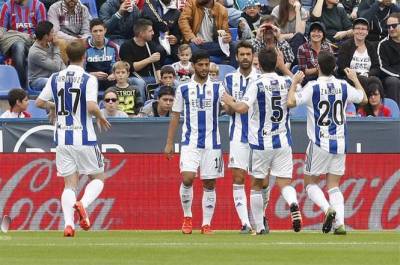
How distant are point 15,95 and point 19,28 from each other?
3289 millimetres

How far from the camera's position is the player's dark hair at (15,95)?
Answer: 63.8ft

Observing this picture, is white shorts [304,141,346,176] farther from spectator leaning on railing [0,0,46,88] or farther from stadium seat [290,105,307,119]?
spectator leaning on railing [0,0,46,88]

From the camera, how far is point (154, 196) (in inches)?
Answer: 751

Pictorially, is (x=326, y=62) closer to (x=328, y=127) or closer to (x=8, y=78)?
(x=328, y=127)

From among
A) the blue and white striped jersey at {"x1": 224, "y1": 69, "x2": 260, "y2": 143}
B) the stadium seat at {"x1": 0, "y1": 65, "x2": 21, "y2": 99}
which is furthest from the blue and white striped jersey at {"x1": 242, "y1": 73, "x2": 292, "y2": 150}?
the stadium seat at {"x1": 0, "y1": 65, "x2": 21, "y2": 99}

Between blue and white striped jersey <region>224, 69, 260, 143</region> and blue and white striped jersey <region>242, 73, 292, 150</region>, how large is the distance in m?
0.51

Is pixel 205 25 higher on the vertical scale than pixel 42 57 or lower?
higher

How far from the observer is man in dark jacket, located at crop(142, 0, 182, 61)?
23.0 metres

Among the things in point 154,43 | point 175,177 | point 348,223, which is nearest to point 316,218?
point 348,223

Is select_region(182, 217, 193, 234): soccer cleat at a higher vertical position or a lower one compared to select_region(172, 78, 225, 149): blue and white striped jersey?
lower

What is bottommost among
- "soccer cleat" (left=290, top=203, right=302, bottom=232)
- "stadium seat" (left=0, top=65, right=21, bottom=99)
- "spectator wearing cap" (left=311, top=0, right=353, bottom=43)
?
"soccer cleat" (left=290, top=203, right=302, bottom=232)

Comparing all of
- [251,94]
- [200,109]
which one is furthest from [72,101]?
[251,94]

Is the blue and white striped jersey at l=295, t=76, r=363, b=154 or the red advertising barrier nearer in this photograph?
the blue and white striped jersey at l=295, t=76, r=363, b=154

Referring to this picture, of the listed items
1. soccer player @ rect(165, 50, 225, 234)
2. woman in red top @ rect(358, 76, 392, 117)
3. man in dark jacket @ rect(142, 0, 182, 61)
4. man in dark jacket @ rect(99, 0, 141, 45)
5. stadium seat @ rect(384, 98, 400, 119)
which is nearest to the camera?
soccer player @ rect(165, 50, 225, 234)
